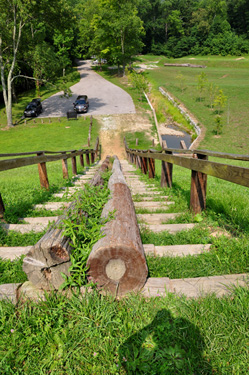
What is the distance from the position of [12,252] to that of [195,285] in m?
2.01

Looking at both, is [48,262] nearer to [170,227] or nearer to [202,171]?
[170,227]

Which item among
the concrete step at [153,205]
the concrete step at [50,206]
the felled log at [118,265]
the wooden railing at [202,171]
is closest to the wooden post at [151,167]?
the wooden railing at [202,171]

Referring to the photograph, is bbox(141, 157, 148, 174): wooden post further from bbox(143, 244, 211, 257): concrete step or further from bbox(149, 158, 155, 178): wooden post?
bbox(143, 244, 211, 257): concrete step

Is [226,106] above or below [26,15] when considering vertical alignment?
below

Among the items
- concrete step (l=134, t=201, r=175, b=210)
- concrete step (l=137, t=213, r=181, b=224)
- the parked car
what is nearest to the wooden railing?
concrete step (l=137, t=213, r=181, b=224)

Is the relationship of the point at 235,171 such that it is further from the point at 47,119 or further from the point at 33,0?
the point at 47,119

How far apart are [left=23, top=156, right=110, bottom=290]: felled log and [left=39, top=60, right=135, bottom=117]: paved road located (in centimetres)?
2909

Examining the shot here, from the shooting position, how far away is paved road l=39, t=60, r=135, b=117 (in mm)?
31062

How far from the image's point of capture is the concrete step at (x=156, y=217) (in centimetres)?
347

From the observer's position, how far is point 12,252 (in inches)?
100

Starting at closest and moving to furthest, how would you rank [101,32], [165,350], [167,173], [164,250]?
1. [165,350]
2. [164,250]
3. [167,173]
4. [101,32]

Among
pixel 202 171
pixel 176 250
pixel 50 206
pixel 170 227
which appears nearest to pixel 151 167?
pixel 50 206

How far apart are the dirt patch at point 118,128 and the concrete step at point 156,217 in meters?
17.8

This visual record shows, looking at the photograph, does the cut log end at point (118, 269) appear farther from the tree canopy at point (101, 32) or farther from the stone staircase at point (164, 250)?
the tree canopy at point (101, 32)
